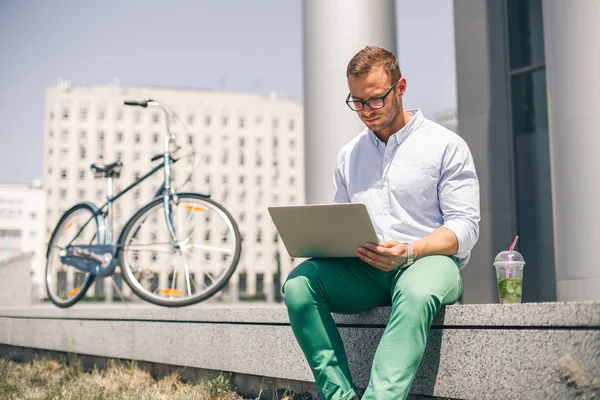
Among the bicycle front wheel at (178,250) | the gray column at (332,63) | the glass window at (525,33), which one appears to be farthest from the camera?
the glass window at (525,33)

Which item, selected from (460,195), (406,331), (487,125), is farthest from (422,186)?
(487,125)

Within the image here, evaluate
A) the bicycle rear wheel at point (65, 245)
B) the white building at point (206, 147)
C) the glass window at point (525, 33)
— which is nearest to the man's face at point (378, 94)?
the bicycle rear wheel at point (65, 245)

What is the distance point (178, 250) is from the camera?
20.9 feet

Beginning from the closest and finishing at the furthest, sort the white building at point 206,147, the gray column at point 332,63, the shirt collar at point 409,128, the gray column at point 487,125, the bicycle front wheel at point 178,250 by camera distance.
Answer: the shirt collar at point 409,128
the gray column at point 332,63
the bicycle front wheel at point 178,250
the gray column at point 487,125
the white building at point 206,147

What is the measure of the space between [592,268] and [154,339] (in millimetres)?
3126

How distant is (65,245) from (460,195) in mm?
4826

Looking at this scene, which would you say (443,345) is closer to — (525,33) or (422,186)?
(422,186)

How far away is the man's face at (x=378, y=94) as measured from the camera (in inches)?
139

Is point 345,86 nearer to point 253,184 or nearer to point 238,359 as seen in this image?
point 238,359

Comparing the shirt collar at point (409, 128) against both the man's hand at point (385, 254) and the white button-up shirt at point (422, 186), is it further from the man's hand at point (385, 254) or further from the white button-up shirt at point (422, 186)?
the man's hand at point (385, 254)

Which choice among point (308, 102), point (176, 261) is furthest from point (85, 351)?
point (308, 102)

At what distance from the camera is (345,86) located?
5859 mm

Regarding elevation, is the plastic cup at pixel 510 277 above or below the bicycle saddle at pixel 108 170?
below

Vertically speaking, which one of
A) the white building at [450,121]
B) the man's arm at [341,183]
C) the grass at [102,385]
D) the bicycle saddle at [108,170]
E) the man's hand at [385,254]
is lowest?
the grass at [102,385]
